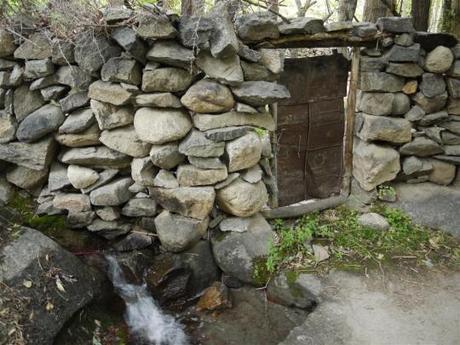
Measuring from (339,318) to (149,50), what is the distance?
9.55 ft

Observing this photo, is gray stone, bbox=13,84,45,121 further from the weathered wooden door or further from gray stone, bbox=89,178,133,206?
the weathered wooden door

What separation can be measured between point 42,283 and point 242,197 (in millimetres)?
1962

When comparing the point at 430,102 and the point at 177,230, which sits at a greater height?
the point at 430,102

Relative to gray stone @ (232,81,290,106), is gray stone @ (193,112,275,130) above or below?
below

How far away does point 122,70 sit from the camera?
364 centimetres

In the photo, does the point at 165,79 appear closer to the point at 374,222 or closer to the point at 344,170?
the point at 344,170

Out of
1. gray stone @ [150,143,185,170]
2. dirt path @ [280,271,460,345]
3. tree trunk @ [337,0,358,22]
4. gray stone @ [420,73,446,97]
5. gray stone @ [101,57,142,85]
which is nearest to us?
dirt path @ [280,271,460,345]

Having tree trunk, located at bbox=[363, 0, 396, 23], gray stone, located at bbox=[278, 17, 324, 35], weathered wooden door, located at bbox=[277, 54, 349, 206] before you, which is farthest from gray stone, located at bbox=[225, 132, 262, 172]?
tree trunk, located at bbox=[363, 0, 396, 23]

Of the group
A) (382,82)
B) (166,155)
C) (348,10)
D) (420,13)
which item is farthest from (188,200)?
(348,10)

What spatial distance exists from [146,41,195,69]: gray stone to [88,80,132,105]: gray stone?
0.41 m

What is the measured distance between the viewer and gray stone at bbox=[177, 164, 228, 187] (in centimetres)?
390

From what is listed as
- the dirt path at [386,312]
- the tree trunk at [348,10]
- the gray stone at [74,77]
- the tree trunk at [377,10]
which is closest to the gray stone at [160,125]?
the gray stone at [74,77]

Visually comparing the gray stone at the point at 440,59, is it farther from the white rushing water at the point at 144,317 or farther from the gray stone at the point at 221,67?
the white rushing water at the point at 144,317

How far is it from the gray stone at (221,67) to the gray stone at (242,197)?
102 cm
